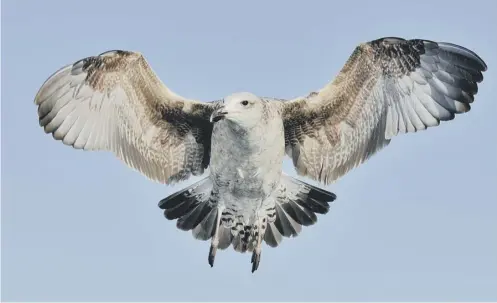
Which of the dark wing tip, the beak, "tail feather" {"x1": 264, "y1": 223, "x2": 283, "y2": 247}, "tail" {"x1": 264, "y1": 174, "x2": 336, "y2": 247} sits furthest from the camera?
"tail feather" {"x1": 264, "y1": 223, "x2": 283, "y2": 247}

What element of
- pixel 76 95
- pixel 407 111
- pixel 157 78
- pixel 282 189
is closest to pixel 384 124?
pixel 407 111

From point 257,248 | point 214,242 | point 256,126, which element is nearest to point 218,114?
point 256,126

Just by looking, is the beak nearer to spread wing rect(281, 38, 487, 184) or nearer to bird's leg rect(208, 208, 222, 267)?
spread wing rect(281, 38, 487, 184)

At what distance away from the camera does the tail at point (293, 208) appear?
48.5 feet

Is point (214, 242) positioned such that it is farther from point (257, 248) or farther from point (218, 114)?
point (218, 114)

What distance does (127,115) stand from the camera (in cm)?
1455

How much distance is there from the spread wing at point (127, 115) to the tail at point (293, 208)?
38.6 inches

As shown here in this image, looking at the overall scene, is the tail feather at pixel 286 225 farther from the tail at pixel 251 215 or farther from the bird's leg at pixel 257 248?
the bird's leg at pixel 257 248

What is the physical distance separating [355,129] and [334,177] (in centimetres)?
66

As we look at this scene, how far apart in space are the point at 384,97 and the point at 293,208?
1.72m

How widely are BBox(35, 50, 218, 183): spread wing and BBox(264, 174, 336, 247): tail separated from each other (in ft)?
3.22

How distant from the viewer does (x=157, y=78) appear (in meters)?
14.3

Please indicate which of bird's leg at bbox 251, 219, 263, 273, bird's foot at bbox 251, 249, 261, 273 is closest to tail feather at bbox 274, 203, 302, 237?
bird's leg at bbox 251, 219, 263, 273

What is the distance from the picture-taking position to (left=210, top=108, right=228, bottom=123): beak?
13.4 meters
